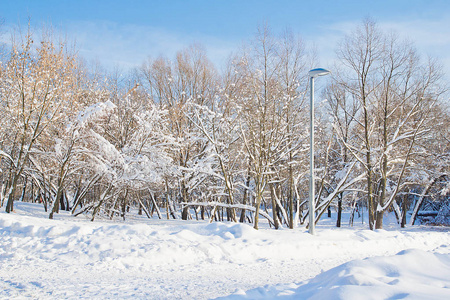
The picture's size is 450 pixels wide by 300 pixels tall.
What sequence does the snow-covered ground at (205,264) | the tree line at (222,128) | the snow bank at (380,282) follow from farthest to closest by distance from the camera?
the tree line at (222,128), the snow-covered ground at (205,264), the snow bank at (380,282)

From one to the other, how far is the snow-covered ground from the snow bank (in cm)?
1

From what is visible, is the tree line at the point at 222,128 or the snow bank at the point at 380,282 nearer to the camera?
the snow bank at the point at 380,282

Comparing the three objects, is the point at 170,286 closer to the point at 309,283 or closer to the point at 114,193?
the point at 309,283

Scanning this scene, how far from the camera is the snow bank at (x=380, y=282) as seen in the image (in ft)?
10.2

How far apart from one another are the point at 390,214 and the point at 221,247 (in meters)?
30.3

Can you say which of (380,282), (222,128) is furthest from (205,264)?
(222,128)

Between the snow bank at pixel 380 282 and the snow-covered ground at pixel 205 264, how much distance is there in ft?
0.04

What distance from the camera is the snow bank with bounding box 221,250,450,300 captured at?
3.12 metres

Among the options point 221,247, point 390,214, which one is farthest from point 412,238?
point 390,214

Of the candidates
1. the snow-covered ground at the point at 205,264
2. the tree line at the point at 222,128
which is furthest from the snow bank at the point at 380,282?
the tree line at the point at 222,128

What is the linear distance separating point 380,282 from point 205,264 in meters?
3.53

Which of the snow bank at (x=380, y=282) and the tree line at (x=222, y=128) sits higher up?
the tree line at (x=222, y=128)

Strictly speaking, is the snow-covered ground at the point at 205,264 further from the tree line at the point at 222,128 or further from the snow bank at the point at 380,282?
the tree line at the point at 222,128

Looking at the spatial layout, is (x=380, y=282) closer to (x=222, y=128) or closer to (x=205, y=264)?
(x=205, y=264)
